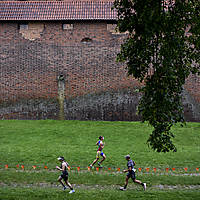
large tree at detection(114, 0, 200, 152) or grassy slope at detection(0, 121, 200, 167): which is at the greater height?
large tree at detection(114, 0, 200, 152)

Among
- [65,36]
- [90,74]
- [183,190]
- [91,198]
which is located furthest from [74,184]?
[65,36]

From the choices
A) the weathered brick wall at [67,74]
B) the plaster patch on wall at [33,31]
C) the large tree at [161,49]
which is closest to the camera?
the large tree at [161,49]

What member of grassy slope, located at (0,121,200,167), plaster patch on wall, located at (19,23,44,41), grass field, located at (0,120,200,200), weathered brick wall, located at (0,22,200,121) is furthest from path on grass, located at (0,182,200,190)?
plaster patch on wall, located at (19,23,44,41)

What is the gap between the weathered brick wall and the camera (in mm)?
22297

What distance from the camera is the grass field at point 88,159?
379 inches

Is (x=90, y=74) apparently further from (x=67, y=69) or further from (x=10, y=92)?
(x=10, y=92)

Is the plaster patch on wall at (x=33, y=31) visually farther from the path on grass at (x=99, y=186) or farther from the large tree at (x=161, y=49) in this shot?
the large tree at (x=161, y=49)

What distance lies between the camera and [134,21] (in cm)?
802

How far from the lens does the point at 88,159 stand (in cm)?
1363

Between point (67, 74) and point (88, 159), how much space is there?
10055 millimetres

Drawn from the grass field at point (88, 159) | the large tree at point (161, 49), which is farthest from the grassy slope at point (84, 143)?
the large tree at point (161, 49)

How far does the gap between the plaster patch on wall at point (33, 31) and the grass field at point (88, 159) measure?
5873 millimetres

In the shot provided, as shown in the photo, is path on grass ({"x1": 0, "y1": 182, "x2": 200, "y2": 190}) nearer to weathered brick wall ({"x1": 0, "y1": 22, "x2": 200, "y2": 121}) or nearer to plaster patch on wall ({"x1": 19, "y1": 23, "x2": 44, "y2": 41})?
weathered brick wall ({"x1": 0, "y1": 22, "x2": 200, "y2": 121})

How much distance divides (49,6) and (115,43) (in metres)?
5.37
